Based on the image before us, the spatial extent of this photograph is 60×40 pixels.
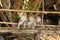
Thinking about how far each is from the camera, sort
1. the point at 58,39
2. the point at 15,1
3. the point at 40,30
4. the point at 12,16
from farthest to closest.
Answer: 1. the point at 58,39
2. the point at 12,16
3. the point at 15,1
4. the point at 40,30

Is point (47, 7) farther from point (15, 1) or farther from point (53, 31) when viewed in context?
point (53, 31)

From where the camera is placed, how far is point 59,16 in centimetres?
304

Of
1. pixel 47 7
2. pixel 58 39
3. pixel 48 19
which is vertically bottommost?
pixel 58 39

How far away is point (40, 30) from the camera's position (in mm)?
1983

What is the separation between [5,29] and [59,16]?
4.11ft

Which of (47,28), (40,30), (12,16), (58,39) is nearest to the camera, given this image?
(40,30)

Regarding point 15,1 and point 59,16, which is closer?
point 15,1

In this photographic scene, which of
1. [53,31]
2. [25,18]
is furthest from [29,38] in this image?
[53,31]

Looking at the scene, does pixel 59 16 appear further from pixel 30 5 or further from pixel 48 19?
pixel 30 5

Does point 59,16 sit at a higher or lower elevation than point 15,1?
lower

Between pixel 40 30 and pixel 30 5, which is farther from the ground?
pixel 30 5

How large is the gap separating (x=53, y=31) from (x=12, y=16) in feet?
2.15

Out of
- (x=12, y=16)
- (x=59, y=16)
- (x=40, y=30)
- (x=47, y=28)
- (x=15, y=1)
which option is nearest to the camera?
(x=40, y=30)

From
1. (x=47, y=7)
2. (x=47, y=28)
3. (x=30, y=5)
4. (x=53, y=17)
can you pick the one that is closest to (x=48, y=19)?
(x=53, y=17)
